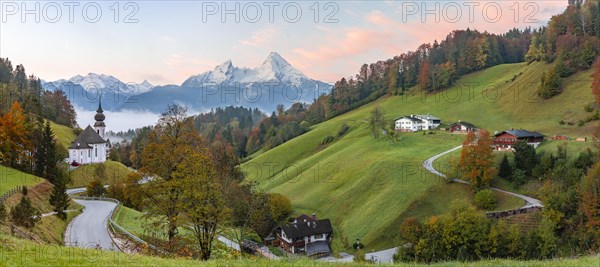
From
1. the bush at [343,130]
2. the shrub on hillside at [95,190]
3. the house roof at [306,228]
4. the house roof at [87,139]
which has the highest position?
the bush at [343,130]

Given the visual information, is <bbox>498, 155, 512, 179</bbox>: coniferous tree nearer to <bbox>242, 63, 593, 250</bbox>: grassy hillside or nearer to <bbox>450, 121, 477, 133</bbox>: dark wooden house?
<bbox>242, 63, 593, 250</bbox>: grassy hillside

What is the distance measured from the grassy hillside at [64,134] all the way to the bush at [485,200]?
96477mm

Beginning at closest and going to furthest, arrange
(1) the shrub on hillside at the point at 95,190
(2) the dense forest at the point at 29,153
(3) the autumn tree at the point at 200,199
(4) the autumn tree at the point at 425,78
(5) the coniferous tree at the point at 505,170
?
1. (3) the autumn tree at the point at 200,199
2. (2) the dense forest at the point at 29,153
3. (1) the shrub on hillside at the point at 95,190
4. (5) the coniferous tree at the point at 505,170
5. (4) the autumn tree at the point at 425,78

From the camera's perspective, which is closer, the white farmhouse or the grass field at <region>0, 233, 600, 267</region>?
the grass field at <region>0, 233, 600, 267</region>

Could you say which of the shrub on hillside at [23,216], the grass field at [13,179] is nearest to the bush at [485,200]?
the shrub on hillside at [23,216]

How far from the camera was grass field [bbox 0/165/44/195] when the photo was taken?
4823 centimetres

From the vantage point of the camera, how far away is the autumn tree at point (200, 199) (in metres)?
26.5

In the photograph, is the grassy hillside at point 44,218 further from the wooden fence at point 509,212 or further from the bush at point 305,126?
the bush at point 305,126

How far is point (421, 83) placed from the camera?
15962 centimetres

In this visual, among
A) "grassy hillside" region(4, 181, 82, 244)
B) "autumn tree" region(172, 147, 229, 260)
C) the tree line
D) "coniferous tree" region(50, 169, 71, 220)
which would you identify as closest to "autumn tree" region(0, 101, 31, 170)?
"grassy hillside" region(4, 181, 82, 244)

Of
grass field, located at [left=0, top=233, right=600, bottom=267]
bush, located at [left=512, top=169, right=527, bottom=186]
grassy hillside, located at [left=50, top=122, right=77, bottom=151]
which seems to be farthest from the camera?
grassy hillside, located at [left=50, top=122, right=77, bottom=151]

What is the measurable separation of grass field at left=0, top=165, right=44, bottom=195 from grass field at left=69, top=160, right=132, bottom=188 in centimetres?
2546

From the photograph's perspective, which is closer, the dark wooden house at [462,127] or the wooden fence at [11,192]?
the wooden fence at [11,192]

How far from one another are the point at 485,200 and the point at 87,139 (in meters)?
84.8
